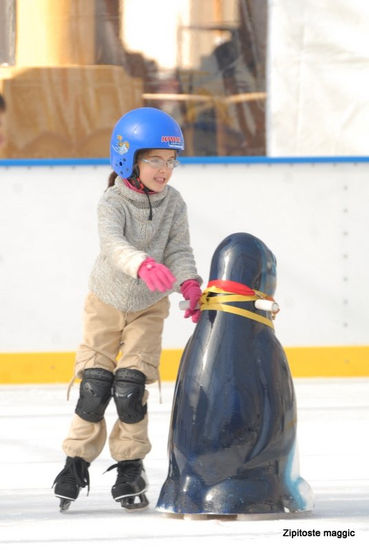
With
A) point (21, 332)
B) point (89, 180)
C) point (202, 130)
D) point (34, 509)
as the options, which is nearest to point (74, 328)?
point (21, 332)

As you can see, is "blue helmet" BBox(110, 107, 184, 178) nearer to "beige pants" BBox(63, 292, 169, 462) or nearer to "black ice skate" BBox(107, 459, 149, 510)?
"beige pants" BBox(63, 292, 169, 462)

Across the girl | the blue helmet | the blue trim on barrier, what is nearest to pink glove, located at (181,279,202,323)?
the girl

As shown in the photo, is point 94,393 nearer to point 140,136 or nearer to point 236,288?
point 236,288

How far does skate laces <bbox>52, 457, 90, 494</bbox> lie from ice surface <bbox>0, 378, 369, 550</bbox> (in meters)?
0.09

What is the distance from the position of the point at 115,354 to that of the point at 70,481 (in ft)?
Answer: 1.39

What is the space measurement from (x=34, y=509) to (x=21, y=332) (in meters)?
3.68

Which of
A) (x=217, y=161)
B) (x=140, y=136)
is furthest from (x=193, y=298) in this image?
(x=217, y=161)

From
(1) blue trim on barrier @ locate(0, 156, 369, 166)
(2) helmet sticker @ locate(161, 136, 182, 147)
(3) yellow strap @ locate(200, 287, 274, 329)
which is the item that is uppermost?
(2) helmet sticker @ locate(161, 136, 182, 147)

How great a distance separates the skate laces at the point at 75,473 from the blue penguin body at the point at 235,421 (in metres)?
0.35

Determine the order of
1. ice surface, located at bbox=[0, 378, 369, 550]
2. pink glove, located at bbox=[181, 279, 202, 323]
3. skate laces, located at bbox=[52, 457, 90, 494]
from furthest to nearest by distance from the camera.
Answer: skate laces, located at bbox=[52, 457, 90, 494] < pink glove, located at bbox=[181, 279, 202, 323] < ice surface, located at bbox=[0, 378, 369, 550]

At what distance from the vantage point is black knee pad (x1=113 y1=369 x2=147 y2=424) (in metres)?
4.36

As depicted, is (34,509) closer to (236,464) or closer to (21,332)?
(236,464)

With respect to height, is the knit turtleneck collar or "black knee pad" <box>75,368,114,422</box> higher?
the knit turtleneck collar

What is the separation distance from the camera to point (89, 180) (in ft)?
26.5
